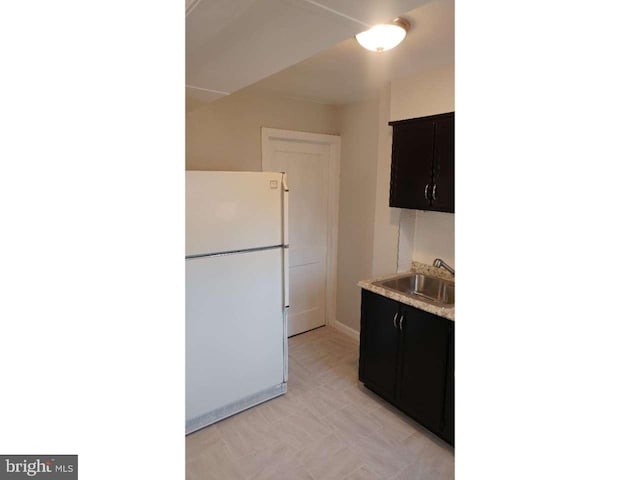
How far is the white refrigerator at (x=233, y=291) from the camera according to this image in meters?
2.06

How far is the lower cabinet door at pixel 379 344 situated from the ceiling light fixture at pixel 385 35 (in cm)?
147

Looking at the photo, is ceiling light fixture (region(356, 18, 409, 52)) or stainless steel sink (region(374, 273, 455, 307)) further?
stainless steel sink (region(374, 273, 455, 307))

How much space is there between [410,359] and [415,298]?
0.38 metres

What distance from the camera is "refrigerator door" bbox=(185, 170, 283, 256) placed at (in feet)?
6.57

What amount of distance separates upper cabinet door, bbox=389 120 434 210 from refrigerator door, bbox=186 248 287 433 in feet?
3.11

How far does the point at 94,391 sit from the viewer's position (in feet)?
1.21

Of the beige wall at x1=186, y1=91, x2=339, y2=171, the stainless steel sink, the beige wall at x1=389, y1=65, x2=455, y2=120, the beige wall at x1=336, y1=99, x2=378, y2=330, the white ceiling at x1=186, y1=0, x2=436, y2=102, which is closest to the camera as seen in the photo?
the white ceiling at x1=186, y1=0, x2=436, y2=102

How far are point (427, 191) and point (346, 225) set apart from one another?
129cm

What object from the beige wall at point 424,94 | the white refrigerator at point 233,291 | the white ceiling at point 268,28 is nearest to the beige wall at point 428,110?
the beige wall at point 424,94

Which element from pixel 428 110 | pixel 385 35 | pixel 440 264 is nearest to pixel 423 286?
pixel 440 264

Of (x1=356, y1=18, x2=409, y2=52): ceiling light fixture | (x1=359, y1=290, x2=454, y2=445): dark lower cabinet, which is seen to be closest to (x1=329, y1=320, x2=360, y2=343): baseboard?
(x1=359, y1=290, x2=454, y2=445): dark lower cabinet

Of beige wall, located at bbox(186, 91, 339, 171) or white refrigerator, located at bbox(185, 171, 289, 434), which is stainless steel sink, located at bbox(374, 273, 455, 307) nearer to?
white refrigerator, located at bbox(185, 171, 289, 434)
